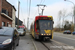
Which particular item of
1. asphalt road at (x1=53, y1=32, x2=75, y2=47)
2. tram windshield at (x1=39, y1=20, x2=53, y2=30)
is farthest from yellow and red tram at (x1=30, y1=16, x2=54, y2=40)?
asphalt road at (x1=53, y1=32, x2=75, y2=47)

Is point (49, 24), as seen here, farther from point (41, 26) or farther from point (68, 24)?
point (68, 24)

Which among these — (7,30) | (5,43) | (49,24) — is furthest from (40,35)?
(5,43)

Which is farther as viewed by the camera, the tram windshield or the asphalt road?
the tram windshield

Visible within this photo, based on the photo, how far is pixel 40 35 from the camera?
10.8 m

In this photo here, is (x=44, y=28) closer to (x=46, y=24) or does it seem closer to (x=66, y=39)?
(x=46, y=24)

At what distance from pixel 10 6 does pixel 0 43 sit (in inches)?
1001

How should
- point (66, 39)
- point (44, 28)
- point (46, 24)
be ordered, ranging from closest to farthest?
point (44, 28), point (46, 24), point (66, 39)

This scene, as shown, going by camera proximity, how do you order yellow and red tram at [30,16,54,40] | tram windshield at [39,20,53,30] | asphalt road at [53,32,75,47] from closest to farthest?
asphalt road at [53,32,75,47], yellow and red tram at [30,16,54,40], tram windshield at [39,20,53,30]

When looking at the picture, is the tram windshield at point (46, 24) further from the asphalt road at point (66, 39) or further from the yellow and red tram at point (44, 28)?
the asphalt road at point (66, 39)

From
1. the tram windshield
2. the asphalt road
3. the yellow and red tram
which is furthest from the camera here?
the tram windshield

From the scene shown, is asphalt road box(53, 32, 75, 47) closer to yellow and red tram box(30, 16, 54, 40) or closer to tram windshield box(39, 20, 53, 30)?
yellow and red tram box(30, 16, 54, 40)

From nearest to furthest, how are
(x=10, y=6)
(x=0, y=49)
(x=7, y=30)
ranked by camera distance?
(x=0, y=49) → (x=7, y=30) → (x=10, y=6)

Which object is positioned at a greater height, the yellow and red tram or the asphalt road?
the yellow and red tram

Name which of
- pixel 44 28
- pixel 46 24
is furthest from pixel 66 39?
pixel 44 28
